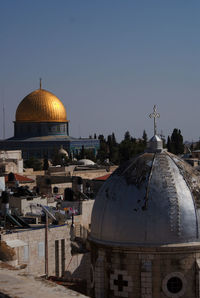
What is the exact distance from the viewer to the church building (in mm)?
76188

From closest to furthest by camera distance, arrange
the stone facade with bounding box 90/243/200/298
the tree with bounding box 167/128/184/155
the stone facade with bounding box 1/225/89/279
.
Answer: the stone facade with bounding box 90/243/200/298
the stone facade with bounding box 1/225/89/279
the tree with bounding box 167/128/184/155

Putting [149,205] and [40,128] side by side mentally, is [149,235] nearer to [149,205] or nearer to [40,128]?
[149,205]

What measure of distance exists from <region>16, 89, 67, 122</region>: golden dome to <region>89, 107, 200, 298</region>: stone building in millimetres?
67036

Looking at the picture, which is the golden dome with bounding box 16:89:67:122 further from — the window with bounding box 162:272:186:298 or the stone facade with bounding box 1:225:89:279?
the window with bounding box 162:272:186:298

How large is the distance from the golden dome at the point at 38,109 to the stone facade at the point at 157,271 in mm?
67425

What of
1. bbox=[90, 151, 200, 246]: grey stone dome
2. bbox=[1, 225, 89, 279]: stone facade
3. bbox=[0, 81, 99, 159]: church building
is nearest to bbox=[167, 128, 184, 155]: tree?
bbox=[0, 81, 99, 159]: church building

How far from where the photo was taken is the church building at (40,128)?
3000 inches

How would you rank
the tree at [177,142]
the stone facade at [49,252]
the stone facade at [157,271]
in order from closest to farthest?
the stone facade at [157,271], the stone facade at [49,252], the tree at [177,142]

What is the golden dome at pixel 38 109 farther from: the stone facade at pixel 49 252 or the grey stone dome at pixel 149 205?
the grey stone dome at pixel 149 205

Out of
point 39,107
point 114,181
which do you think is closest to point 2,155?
point 39,107

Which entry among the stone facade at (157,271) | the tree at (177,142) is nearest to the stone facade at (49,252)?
the stone facade at (157,271)

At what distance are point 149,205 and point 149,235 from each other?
1.54ft

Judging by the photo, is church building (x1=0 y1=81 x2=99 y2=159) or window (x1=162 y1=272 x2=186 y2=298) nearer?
window (x1=162 y1=272 x2=186 y2=298)

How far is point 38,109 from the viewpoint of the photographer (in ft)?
252
